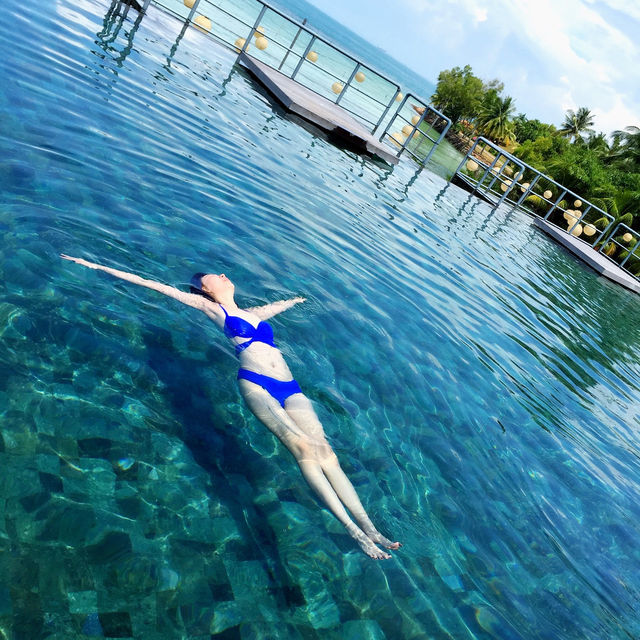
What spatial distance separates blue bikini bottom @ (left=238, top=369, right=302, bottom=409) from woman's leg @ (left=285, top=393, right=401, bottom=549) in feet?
0.15

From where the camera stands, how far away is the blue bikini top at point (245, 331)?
4.35m

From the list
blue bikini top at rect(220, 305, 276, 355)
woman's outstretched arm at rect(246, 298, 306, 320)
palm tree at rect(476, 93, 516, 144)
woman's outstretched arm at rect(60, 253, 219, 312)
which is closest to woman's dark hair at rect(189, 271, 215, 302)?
woman's outstretched arm at rect(60, 253, 219, 312)

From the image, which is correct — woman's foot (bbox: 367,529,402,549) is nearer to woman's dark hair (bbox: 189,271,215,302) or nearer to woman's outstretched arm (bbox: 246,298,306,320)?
woman's outstretched arm (bbox: 246,298,306,320)

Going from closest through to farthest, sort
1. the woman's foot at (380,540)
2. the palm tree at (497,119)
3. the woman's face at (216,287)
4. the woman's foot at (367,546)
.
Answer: the woman's foot at (367,546) → the woman's foot at (380,540) → the woman's face at (216,287) → the palm tree at (497,119)

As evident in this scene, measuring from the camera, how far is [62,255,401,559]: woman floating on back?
3.18 meters

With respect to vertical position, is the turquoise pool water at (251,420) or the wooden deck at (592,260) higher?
the wooden deck at (592,260)

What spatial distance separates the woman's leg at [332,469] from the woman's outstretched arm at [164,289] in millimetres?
1292

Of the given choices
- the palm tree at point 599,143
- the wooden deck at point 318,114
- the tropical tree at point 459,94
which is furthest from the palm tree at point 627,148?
the wooden deck at point 318,114

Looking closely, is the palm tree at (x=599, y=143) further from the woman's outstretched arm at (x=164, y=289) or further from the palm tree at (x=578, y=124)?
the woman's outstretched arm at (x=164, y=289)

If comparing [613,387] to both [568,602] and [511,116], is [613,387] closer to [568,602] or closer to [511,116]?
[568,602]

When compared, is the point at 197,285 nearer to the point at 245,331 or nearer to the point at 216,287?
the point at 216,287

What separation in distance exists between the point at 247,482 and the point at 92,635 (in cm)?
130

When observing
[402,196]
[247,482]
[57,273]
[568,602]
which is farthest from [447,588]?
[402,196]

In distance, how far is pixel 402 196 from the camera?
13.3m
